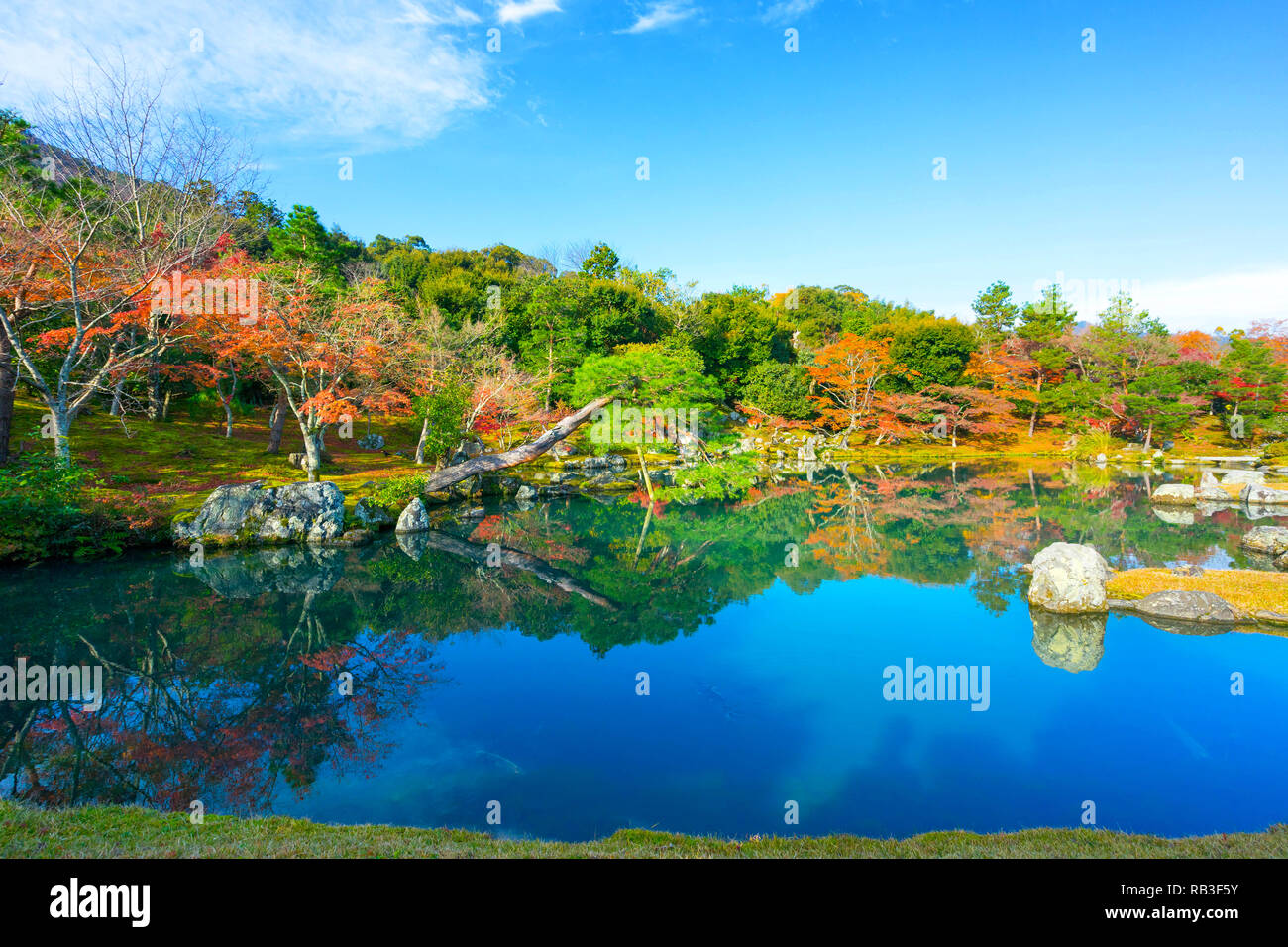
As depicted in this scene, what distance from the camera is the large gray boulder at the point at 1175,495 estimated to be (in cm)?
2116

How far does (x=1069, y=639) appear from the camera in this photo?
9.34m

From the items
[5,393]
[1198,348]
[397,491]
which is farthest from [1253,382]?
[5,393]

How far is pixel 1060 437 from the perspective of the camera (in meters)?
41.3

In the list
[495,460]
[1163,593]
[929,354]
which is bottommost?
[1163,593]

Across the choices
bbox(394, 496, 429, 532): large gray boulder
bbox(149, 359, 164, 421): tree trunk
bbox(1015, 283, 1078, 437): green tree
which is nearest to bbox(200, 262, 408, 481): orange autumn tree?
bbox(394, 496, 429, 532): large gray boulder

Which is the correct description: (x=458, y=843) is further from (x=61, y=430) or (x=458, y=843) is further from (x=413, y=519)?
(x=61, y=430)

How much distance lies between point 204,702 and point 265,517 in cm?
985

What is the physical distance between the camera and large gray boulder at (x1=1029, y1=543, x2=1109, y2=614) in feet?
33.8

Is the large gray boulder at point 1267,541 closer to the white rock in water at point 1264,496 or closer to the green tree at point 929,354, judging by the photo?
the white rock in water at point 1264,496

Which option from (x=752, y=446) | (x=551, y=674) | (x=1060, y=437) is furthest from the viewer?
(x=1060, y=437)

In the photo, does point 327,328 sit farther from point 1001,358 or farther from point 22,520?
point 1001,358

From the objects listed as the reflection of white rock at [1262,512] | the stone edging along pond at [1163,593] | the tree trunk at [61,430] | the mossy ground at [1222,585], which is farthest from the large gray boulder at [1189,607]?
the tree trunk at [61,430]

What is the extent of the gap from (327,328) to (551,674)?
17.3 m
